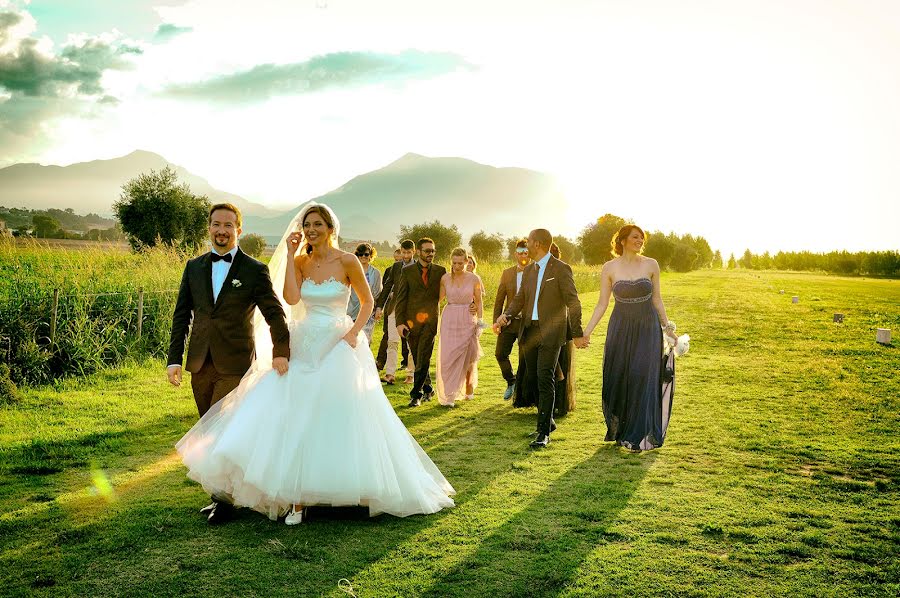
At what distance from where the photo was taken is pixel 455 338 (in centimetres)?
1038

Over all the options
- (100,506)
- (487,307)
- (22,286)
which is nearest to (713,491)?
(100,506)

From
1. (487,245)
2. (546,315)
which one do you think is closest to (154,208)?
(546,315)

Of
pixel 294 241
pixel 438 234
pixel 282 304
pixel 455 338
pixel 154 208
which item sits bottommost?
pixel 455 338

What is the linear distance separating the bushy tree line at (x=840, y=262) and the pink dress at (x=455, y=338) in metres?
73.5

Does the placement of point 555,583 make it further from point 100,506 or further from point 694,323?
point 694,323

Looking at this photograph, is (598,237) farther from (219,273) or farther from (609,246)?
(219,273)

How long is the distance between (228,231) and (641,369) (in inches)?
191

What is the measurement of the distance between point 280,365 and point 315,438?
26.2 inches

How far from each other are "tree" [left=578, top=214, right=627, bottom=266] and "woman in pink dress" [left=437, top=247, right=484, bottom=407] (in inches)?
3599

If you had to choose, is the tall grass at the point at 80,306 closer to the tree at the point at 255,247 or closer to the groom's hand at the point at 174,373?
the groom's hand at the point at 174,373

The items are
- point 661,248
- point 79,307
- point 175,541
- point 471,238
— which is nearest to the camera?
point 175,541

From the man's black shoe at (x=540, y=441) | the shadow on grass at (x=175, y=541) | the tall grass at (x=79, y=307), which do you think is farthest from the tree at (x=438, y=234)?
the shadow on grass at (x=175, y=541)

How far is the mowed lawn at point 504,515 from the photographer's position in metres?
4.24

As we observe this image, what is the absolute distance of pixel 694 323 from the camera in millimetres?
24578
